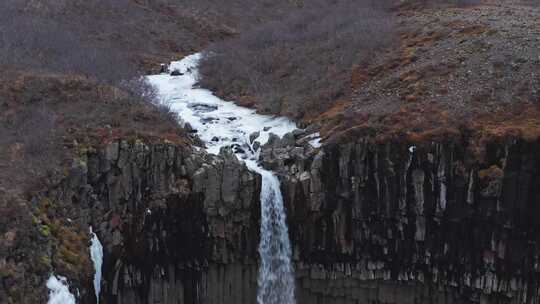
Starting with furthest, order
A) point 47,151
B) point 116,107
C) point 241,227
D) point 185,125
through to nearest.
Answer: point 185,125 < point 116,107 < point 241,227 < point 47,151

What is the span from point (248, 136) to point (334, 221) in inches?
264

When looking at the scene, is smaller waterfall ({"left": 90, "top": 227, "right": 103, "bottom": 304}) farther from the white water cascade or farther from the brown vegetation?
the brown vegetation

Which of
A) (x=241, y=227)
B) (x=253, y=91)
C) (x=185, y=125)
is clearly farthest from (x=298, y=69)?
(x=241, y=227)

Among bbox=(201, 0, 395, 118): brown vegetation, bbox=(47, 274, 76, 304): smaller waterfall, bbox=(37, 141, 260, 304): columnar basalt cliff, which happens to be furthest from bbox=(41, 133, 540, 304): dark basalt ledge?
bbox=(201, 0, 395, 118): brown vegetation

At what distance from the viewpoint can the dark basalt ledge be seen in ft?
68.1

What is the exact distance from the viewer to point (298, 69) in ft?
115

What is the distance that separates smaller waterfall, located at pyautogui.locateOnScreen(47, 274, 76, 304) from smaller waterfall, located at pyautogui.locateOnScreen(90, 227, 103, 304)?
5.77 feet

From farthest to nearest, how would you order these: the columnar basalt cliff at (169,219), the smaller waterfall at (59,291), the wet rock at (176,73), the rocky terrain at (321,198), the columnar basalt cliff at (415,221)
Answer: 1. the wet rock at (176,73)
2. the columnar basalt cliff at (415,221)
3. the rocky terrain at (321,198)
4. the columnar basalt cliff at (169,219)
5. the smaller waterfall at (59,291)

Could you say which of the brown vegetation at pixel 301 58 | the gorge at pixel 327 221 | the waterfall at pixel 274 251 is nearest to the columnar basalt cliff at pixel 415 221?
the gorge at pixel 327 221

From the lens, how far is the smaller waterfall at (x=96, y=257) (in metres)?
18.9

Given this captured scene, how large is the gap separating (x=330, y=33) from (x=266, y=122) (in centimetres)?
1241

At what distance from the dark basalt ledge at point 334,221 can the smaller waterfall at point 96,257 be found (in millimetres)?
416

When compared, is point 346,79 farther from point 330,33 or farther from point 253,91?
point 330,33

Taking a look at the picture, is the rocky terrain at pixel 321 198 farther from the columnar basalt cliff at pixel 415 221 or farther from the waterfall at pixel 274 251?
the waterfall at pixel 274 251
